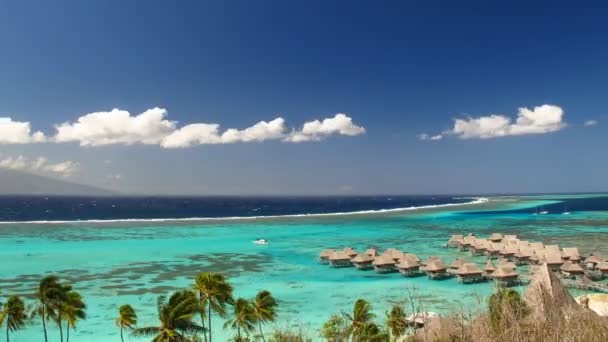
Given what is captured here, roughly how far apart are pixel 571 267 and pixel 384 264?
38.9 ft

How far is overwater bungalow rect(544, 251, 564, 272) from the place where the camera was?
30.3 meters

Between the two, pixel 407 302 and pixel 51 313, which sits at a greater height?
pixel 51 313

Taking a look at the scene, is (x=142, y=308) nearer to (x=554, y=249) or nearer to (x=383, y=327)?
(x=383, y=327)

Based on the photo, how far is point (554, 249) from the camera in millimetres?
33312

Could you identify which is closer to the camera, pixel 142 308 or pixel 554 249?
pixel 142 308

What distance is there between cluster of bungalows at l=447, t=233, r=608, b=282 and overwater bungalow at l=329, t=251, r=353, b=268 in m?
10.6

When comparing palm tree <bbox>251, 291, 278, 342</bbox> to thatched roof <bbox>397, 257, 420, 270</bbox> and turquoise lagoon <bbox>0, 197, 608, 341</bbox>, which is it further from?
thatched roof <bbox>397, 257, 420, 270</bbox>

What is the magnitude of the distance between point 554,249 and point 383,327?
795 inches

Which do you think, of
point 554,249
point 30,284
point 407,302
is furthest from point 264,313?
point 554,249

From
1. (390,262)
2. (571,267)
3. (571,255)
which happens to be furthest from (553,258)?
(390,262)

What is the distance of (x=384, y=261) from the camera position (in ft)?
109

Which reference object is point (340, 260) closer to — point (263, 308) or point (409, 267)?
point (409, 267)

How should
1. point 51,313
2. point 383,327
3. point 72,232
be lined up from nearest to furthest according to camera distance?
point 51,313, point 383,327, point 72,232

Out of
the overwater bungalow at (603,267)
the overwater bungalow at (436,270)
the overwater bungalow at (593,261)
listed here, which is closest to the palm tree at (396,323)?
the overwater bungalow at (436,270)
